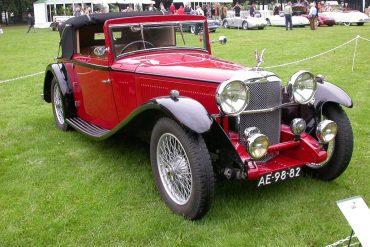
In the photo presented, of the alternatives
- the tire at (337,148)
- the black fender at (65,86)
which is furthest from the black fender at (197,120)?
the black fender at (65,86)

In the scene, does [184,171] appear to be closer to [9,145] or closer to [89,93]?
[89,93]

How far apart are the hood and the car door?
1.13 ft

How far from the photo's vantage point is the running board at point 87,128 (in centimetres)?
497

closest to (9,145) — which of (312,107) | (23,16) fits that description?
(312,107)

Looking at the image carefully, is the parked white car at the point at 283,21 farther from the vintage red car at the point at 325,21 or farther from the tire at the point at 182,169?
the tire at the point at 182,169

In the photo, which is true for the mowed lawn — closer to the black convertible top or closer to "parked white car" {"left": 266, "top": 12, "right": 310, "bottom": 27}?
the black convertible top

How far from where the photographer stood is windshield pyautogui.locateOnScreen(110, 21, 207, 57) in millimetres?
4805

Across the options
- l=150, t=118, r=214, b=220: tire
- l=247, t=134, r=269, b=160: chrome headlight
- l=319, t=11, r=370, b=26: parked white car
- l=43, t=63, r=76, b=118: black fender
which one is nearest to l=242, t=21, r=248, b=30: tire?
l=319, t=11, r=370, b=26: parked white car

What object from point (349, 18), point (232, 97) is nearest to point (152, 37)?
point (232, 97)

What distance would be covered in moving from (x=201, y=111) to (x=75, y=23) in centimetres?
299

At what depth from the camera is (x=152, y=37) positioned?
16.2ft

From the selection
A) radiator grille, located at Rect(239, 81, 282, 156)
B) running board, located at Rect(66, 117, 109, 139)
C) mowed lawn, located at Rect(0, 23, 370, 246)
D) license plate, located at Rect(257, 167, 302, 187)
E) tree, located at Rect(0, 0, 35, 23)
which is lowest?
mowed lawn, located at Rect(0, 23, 370, 246)

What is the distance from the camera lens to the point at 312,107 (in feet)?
13.3

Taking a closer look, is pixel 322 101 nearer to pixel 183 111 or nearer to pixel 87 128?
pixel 183 111
